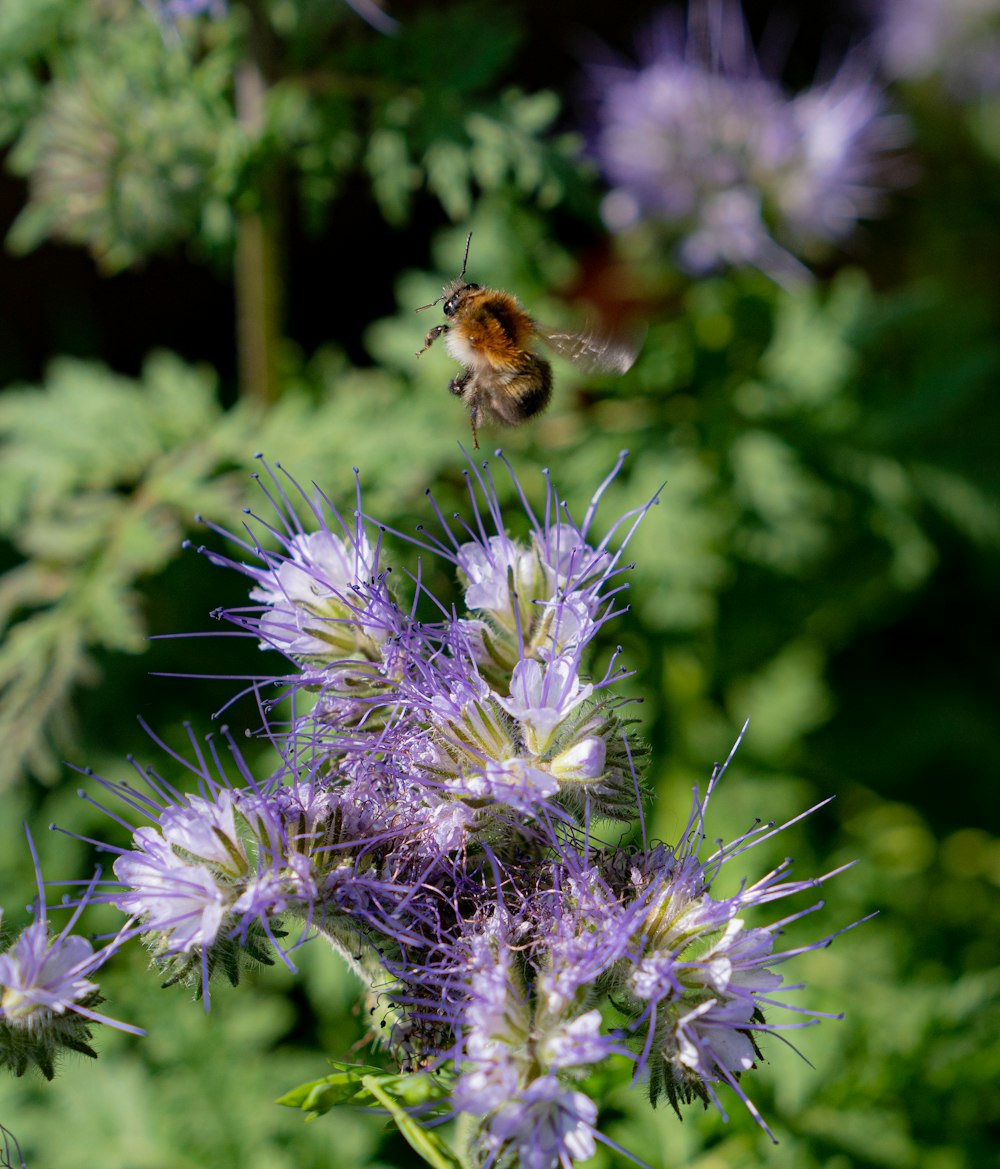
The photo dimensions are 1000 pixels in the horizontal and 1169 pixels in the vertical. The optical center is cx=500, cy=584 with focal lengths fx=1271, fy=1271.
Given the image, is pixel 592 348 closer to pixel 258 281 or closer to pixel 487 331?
pixel 487 331

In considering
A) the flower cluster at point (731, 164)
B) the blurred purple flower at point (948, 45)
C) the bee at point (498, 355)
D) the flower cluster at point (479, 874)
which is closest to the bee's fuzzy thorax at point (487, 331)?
the bee at point (498, 355)

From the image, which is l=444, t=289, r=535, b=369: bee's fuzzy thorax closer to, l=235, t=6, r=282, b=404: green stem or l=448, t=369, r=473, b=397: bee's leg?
l=448, t=369, r=473, b=397: bee's leg

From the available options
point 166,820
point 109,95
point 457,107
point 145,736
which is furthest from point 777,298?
point 166,820

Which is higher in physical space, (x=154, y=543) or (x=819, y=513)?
(x=819, y=513)

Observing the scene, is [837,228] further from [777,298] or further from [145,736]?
[145,736]

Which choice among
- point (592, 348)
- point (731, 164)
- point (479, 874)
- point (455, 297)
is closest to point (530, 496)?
point (592, 348)
